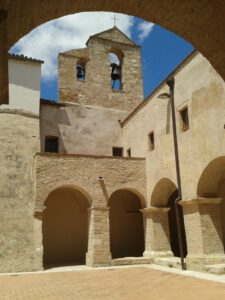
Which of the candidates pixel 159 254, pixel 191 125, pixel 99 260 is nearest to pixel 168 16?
pixel 191 125

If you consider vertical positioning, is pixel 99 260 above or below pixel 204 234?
below

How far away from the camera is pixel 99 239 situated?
1598cm

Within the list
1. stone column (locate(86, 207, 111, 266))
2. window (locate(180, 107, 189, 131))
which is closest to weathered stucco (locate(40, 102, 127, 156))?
stone column (locate(86, 207, 111, 266))

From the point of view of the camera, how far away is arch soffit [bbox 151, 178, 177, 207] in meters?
16.6

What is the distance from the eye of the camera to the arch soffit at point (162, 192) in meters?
16.6

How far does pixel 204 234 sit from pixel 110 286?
14.5 ft

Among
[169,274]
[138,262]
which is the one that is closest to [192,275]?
[169,274]

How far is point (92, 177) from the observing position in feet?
55.3

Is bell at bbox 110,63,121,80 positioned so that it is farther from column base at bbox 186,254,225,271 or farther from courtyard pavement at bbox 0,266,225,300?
column base at bbox 186,254,225,271

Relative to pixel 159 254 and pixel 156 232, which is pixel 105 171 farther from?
pixel 159 254

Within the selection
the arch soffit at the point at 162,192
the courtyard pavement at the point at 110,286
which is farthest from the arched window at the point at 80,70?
the courtyard pavement at the point at 110,286

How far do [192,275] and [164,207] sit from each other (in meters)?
5.50

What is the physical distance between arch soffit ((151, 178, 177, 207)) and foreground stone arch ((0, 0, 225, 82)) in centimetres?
1154

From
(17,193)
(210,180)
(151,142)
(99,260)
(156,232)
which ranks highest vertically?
(151,142)
